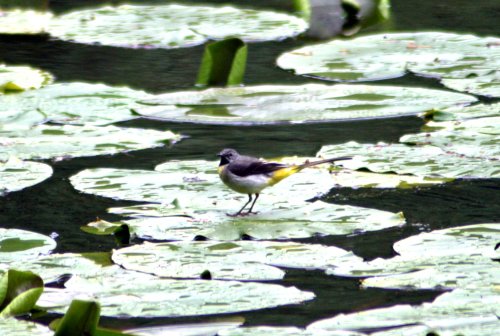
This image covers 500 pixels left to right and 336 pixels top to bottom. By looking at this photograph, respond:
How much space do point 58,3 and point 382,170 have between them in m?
5.40

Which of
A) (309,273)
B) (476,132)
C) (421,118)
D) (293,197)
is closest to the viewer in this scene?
(309,273)

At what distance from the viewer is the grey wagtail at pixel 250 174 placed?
184 inches

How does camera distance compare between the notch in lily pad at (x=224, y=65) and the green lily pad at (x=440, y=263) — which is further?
the notch in lily pad at (x=224, y=65)

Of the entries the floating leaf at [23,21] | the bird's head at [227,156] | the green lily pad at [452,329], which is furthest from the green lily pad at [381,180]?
the floating leaf at [23,21]

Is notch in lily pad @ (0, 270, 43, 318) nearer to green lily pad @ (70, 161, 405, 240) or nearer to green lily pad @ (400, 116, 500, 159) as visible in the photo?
green lily pad @ (70, 161, 405, 240)

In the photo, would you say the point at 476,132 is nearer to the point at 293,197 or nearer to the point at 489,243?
the point at 293,197

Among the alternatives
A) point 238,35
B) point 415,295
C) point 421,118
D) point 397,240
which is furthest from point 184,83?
point 415,295

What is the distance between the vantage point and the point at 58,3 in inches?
384

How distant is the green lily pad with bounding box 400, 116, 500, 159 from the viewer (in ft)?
17.0

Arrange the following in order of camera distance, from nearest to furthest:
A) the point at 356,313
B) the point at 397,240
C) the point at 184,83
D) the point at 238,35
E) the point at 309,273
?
the point at 356,313, the point at 309,273, the point at 397,240, the point at 184,83, the point at 238,35

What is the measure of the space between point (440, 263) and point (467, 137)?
165 centimetres

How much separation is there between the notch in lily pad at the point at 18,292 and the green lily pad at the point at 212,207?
0.79 meters

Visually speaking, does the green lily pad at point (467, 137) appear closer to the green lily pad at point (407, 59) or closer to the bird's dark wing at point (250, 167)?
→ the green lily pad at point (407, 59)

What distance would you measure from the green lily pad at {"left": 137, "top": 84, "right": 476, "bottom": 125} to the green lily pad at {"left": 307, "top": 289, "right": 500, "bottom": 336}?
2.60 metres
